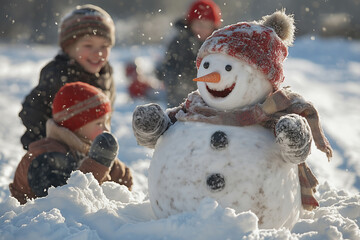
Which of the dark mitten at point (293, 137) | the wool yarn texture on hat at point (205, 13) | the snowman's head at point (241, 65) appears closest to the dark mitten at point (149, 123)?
the snowman's head at point (241, 65)

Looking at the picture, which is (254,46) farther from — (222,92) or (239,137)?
(239,137)

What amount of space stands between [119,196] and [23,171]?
0.68 m

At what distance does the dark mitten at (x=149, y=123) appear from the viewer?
6.65ft

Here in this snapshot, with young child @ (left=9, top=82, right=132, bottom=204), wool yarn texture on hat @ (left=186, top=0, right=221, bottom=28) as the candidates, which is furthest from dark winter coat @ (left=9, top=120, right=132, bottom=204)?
wool yarn texture on hat @ (left=186, top=0, right=221, bottom=28)

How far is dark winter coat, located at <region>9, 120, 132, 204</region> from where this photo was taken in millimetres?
2719

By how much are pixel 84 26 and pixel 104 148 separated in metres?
1.59

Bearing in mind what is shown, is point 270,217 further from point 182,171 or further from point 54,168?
point 54,168

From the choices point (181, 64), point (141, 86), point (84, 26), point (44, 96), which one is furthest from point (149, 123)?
point (141, 86)

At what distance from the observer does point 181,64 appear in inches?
205

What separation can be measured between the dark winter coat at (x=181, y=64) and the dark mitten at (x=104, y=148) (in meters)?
2.62

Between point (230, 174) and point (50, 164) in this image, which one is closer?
point (230, 174)

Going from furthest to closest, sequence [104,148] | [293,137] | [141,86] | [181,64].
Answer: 1. [141,86]
2. [181,64]
3. [104,148]
4. [293,137]

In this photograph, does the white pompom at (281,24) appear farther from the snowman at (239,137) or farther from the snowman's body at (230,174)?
the snowman's body at (230,174)

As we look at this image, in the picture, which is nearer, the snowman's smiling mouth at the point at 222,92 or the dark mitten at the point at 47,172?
the snowman's smiling mouth at the point at 222,92
